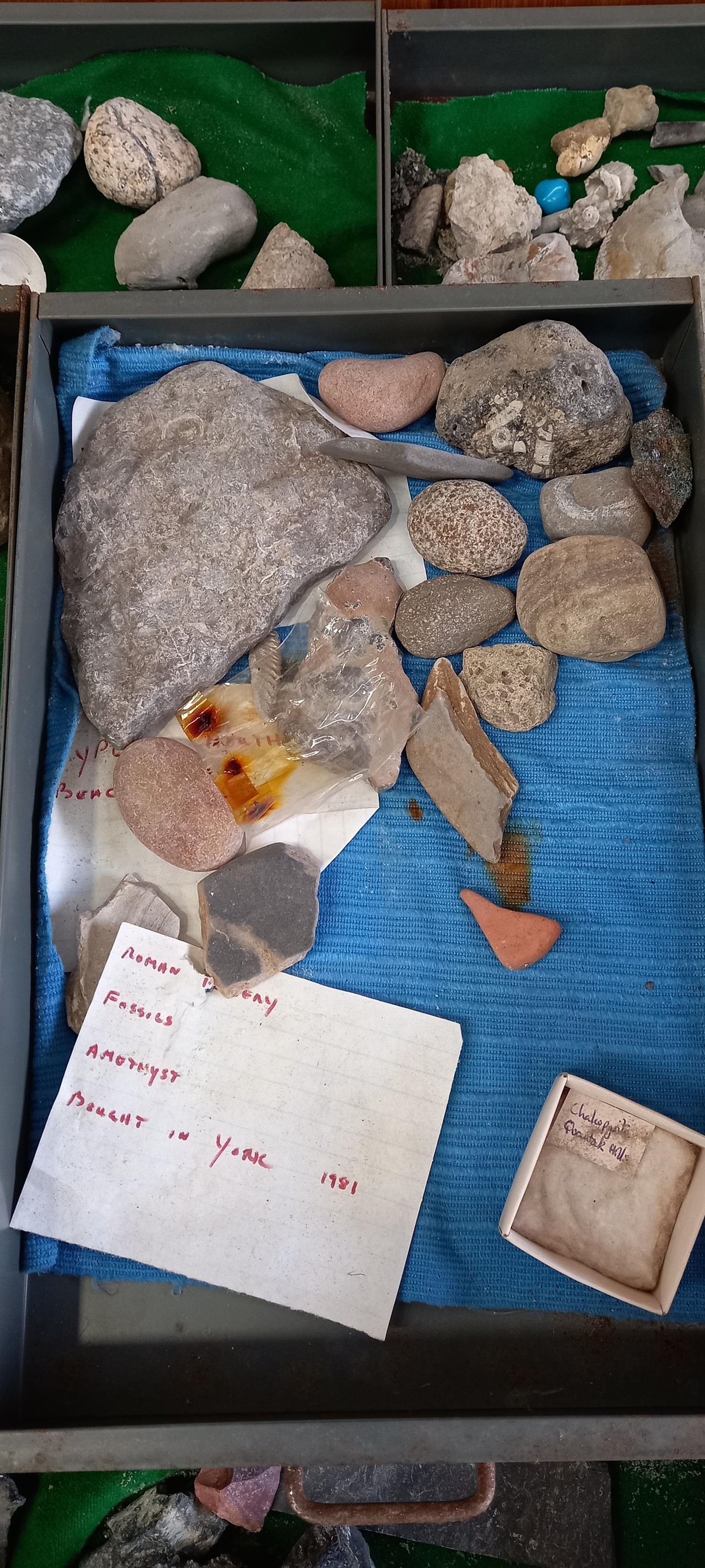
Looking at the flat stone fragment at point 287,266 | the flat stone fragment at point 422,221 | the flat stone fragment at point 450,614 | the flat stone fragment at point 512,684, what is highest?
the flat stone fragment at point 422,221

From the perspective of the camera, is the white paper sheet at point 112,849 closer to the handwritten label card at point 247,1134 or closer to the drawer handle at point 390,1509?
the handwritten label card at point 247,1134

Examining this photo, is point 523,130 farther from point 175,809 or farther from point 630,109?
point 175,809

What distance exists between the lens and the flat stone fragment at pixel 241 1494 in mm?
1183

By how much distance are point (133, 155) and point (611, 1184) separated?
1571mm

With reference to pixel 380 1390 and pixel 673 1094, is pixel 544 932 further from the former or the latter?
pixel 380 1390

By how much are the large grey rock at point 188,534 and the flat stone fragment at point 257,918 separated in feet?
0.77

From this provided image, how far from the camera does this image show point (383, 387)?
3.87ft

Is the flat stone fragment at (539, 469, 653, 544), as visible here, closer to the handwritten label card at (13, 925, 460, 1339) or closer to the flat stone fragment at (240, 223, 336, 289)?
the flat stone fragment at (240, 223, 336, 289)

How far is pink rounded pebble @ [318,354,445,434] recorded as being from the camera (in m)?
1.18

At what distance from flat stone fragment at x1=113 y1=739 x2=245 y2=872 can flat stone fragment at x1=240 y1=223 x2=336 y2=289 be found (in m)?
0.74

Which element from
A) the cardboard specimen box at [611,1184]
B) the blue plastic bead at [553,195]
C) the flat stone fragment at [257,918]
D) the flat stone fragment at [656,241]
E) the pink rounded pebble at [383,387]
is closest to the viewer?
the cardboard specimen box at [611,1184]

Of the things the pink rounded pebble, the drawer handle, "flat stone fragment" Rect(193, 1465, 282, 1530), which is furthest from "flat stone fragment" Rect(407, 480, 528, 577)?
"flat stone fragment" Rect(193, 1465, 282, 1530)

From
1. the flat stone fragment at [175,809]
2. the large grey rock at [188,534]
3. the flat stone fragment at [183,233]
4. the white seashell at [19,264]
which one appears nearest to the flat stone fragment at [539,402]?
the large grey rock at [188,534]

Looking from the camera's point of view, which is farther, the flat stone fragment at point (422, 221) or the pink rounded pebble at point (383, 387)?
the flat stone fragment at point (422, 221)
